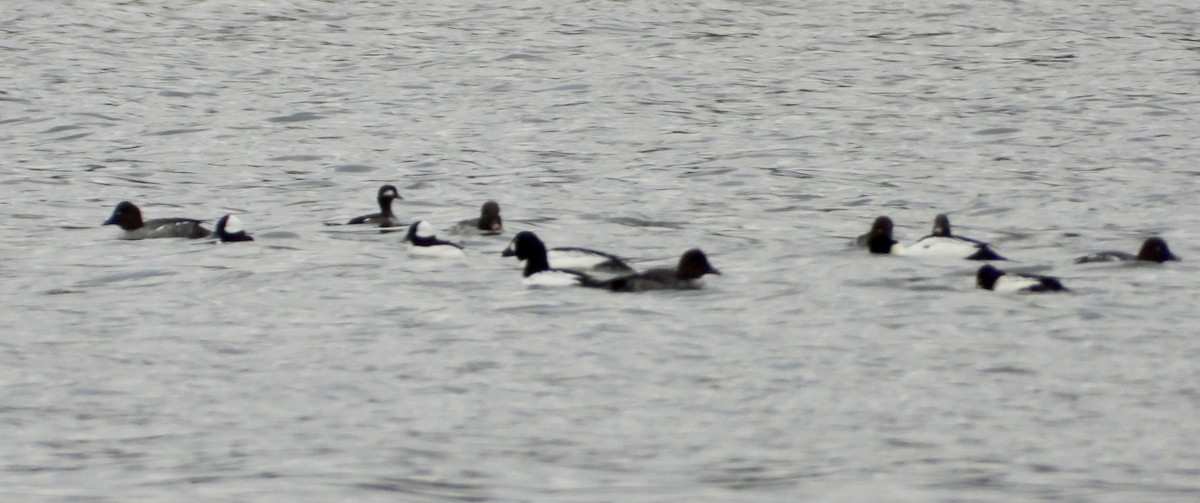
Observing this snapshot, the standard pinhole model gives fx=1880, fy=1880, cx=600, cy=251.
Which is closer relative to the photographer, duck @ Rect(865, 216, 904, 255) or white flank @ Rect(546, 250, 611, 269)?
white flank @ Rect(546, 250, 611, 269)

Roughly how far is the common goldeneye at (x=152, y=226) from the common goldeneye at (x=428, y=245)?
251 centimetres

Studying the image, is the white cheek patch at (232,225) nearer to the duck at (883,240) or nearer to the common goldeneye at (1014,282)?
the duck at (883,240)

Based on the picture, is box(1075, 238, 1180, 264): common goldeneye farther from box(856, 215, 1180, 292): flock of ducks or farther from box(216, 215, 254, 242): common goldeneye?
box(216, 215, 254, 242): common goldeneye

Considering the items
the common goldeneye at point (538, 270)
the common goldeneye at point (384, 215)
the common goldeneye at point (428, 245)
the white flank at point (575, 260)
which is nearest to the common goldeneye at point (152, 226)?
the common goldeneye at point (384, 215)

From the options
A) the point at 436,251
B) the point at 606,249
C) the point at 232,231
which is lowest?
the point at 606,249

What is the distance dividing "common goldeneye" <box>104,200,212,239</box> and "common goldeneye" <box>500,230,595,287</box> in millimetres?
3845

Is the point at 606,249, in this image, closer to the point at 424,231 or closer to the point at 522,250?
the point at 522,250

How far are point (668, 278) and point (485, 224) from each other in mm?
3911

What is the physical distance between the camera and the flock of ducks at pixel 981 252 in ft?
53.7

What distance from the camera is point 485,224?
20.2m

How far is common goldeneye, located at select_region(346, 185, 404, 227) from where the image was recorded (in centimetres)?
2078

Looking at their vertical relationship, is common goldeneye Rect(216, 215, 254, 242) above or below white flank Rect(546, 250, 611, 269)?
above

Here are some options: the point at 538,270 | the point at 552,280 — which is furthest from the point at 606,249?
the point at 552,280

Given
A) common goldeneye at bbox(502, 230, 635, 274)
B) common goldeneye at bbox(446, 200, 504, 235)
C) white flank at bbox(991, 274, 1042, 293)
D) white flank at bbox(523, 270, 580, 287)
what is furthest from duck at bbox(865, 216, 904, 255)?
common goldeneye at bbox(446, 200, 504, 235)
